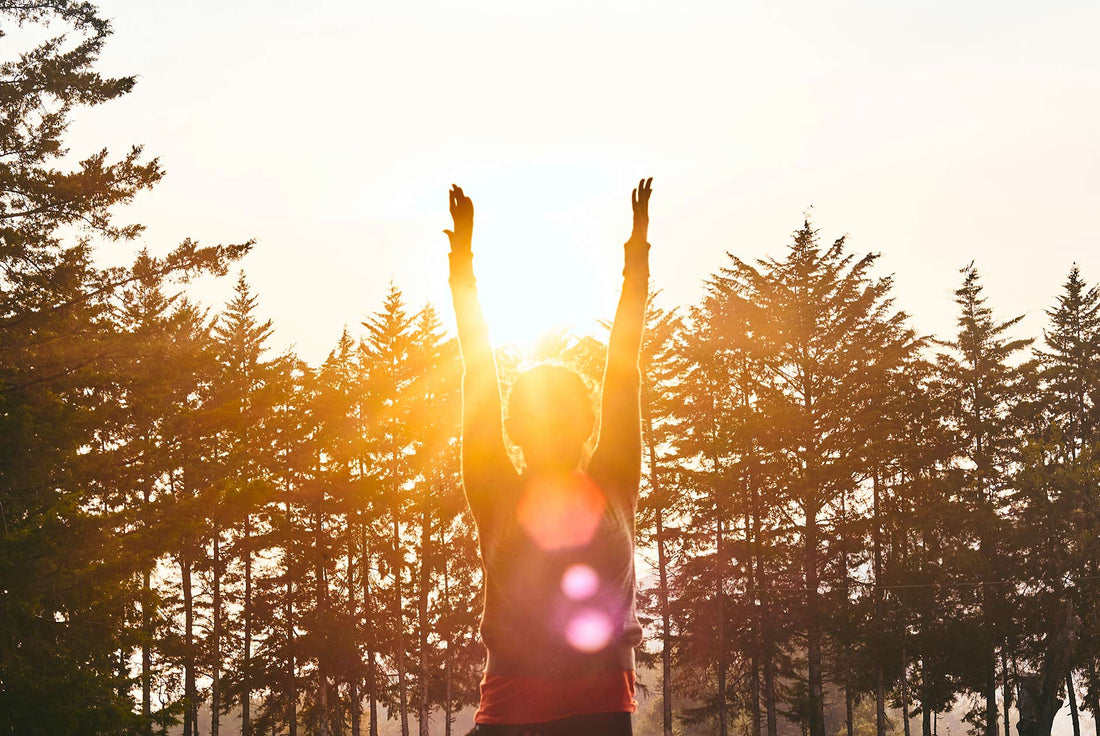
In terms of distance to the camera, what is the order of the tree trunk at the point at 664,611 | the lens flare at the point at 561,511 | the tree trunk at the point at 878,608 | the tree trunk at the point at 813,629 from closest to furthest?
the lens flare at the point at 561,511
the tree trunk at the point at 813,629
the tree trunk at the point at 878,608
the tree trunk at the point at 664,611

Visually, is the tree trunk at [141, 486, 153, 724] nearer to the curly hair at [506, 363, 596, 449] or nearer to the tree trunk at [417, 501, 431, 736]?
the tree trunk at [417, 501, 431, 736]

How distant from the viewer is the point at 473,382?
212 centimetres

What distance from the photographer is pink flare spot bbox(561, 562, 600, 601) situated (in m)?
1.97

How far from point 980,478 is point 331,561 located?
23.8 meters

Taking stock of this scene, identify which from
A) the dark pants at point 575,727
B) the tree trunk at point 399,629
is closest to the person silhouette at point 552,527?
the dark pants at point 575,727

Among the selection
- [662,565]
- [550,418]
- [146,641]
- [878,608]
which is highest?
[550,418]

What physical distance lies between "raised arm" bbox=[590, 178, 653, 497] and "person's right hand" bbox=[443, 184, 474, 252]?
1.42ft

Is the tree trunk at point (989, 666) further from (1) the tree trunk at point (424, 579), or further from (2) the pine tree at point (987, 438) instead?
(1) the tree trunk at point (424, 579)

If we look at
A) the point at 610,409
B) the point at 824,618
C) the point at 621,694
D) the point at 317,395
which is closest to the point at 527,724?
the point at 621,694

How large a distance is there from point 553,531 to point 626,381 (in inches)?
16.9

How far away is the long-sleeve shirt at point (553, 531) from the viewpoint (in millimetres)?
1953

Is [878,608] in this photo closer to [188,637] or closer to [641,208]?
[188,637]

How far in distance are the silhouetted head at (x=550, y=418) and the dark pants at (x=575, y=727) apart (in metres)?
0.57

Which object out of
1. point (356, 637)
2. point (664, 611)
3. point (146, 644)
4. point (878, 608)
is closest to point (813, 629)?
point (878, 608)
